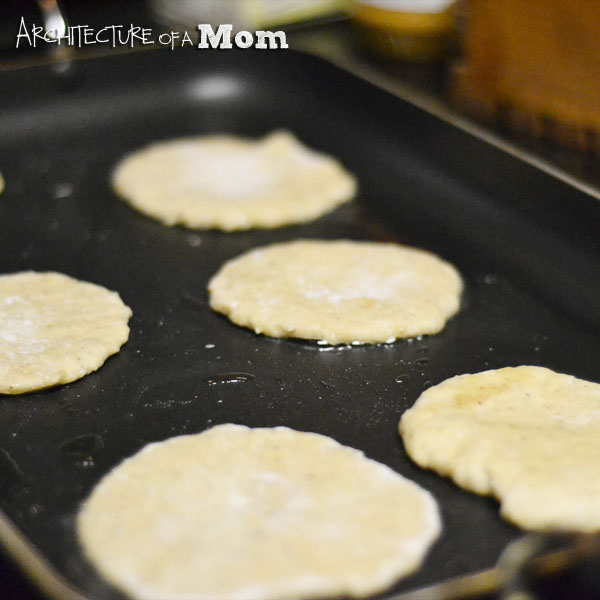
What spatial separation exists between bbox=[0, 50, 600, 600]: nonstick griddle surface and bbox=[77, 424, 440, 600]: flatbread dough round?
46 mm

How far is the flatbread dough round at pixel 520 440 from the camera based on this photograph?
1.27 metres

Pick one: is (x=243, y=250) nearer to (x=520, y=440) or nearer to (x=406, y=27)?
(x=520, y=440)

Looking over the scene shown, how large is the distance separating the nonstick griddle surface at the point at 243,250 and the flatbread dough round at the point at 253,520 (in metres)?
0.05

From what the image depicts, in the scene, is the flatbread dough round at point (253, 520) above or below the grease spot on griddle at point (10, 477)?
above

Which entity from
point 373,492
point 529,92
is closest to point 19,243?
point 373,492

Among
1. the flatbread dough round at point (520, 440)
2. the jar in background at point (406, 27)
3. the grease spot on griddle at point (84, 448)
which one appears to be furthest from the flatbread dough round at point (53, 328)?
the jar in background at point (406, 27)

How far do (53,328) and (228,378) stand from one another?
0.35 metres

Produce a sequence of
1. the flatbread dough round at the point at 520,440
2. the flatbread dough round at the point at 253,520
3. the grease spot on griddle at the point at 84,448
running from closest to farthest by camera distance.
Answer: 1. the flatbread dough round at the point at 253,520
2. the flatbread dough round at the point at 520,440
3. the grease spot on griddle at the point at 84,448

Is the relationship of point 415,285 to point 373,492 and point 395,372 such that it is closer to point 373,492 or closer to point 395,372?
point 395,372

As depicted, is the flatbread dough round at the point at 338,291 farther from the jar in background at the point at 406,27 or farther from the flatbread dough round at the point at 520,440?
the jar in background at the point at 406,27

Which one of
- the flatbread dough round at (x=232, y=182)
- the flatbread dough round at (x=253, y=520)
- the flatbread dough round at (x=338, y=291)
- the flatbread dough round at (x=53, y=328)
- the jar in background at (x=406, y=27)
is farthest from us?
the jar in background at (x=406, y=27)

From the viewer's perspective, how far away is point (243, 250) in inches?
80.5

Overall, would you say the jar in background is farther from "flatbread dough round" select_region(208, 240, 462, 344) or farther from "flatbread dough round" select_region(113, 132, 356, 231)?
"flatbread dough round" select_region(208, 240, 462, 344)

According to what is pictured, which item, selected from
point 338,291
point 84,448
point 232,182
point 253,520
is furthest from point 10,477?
point 232,182
